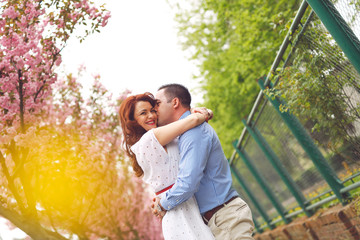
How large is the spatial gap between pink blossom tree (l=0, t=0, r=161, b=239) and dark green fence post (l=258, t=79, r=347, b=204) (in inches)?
142

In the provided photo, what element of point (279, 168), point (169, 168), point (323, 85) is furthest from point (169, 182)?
point (279, 168)

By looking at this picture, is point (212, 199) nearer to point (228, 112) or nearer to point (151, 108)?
point (151, 108)

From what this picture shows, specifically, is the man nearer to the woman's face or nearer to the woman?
the woman

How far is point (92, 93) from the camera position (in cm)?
1071

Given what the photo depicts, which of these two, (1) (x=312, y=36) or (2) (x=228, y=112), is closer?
(1) (x=312, y=36)

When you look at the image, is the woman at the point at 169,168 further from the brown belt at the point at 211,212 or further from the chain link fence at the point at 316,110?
the chain link fence at the point at 316,110

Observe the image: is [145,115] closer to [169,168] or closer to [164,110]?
[164,110]

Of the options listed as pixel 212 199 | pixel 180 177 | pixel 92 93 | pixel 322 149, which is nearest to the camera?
pixel 180 177

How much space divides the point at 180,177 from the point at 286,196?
578cm

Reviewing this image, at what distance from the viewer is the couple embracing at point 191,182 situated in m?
2.74

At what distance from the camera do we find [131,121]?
322 cm

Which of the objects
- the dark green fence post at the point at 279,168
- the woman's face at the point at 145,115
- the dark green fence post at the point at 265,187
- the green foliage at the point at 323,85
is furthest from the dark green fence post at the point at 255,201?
the woman's face at the point at 145,115

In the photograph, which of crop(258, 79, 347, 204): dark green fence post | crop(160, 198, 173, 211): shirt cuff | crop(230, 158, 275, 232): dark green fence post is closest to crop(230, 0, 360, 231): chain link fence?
crop(258, 79, 347, 204): dark green fence post

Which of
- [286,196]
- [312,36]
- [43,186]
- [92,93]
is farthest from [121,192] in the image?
[312,36]
